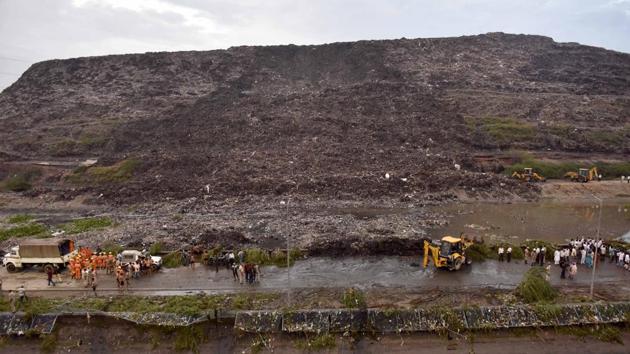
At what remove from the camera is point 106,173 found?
4391 centimetres

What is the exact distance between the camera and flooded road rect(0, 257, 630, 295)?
814 inches

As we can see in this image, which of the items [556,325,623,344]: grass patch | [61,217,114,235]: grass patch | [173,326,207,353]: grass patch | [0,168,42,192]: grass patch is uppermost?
[0,168,42,192]: grass patch

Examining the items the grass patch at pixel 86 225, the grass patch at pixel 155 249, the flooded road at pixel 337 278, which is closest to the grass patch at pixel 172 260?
the flooded road at pixel 337 278

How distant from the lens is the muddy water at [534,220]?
28.5 meters

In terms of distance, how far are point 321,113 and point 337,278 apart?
34.8 metres

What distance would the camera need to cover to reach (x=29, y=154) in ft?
170

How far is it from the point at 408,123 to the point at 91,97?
44367 mm

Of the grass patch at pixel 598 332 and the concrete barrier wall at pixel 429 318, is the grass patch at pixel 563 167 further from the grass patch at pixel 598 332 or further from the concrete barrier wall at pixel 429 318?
the grass patch at pixel 598 332

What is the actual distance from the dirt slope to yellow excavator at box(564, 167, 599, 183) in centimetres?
638

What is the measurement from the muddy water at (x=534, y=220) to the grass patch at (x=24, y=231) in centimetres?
2482

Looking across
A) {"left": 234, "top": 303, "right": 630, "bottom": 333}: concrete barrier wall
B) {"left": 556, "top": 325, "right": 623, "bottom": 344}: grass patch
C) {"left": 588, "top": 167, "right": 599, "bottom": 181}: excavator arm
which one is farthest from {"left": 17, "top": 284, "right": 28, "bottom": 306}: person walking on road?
{"left": 588, "top": 167, "right": 599, "bottom": 181}: excavator arm

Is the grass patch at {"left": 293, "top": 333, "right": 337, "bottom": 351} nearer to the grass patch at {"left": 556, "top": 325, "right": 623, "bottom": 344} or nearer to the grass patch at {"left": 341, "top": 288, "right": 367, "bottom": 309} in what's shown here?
the grass patch at {"left": 341, "top": 288, "right": 367, "bottom": 309}

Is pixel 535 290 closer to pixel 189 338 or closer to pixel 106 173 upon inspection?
pixel 189 338

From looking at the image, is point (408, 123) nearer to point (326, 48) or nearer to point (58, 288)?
point (326, 48)
